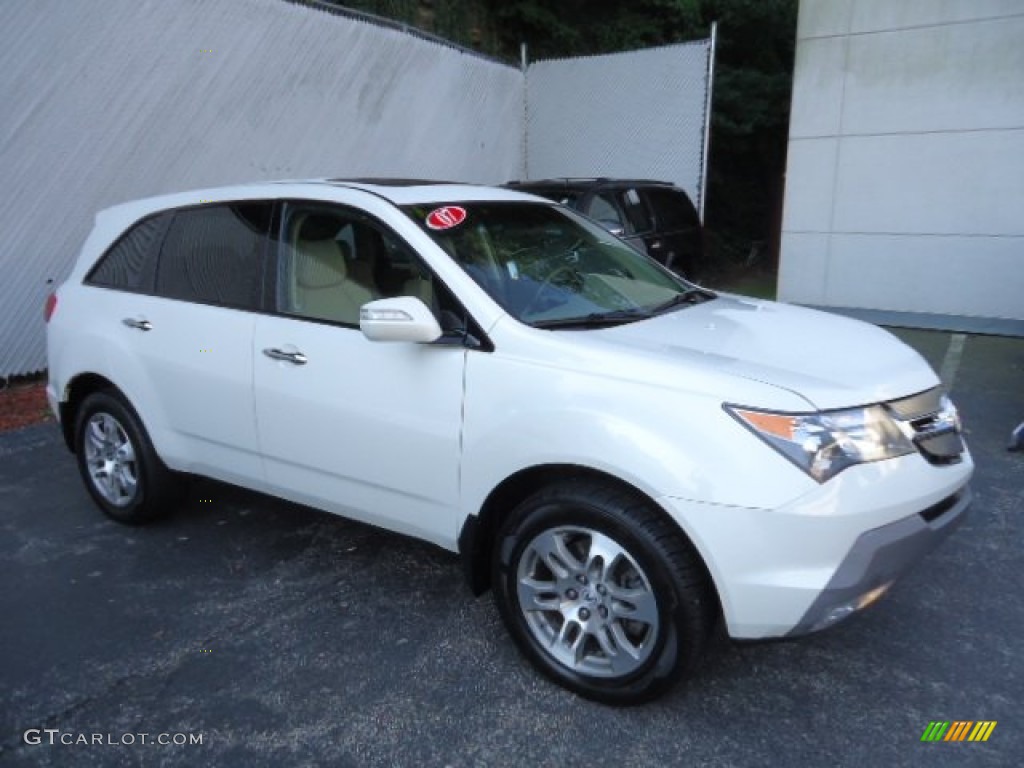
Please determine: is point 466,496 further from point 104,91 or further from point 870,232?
point 870,232

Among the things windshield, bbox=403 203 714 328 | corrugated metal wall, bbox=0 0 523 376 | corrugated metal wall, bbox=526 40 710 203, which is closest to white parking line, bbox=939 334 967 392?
windshield, bbox=403 203 714 328

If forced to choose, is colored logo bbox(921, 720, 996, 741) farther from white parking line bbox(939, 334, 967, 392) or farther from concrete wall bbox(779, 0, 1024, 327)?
concrete wall bbox(779, 0, 1024, 327)

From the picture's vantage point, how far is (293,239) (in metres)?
3.45

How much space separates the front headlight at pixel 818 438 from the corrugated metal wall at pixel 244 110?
6.78m

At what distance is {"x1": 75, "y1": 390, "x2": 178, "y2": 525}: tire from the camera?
13.1ft

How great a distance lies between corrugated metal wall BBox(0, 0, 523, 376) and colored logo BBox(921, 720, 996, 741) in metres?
7.32

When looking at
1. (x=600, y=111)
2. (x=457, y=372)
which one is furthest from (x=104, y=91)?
(x=600, y=111)

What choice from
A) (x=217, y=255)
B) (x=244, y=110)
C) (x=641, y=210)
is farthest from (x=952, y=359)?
(x=244, y=110)

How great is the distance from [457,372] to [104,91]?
605 cm

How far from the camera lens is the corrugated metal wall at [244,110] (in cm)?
683

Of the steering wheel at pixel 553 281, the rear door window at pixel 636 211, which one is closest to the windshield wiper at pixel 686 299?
the steering wheel at pixel 553 281

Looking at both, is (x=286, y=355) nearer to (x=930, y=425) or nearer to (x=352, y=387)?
(x=352, y=387)

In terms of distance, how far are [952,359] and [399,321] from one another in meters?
6.54

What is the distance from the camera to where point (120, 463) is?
13.5ft
